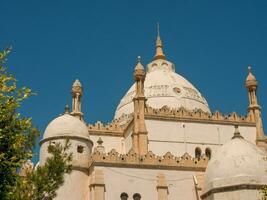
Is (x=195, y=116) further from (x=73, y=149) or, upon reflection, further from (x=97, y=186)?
(x=97, y=186)

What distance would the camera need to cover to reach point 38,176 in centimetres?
1898

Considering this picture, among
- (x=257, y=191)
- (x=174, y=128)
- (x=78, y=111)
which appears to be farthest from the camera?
(x=78, y=111)

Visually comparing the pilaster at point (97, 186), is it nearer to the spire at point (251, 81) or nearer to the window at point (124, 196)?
the window at point (124, 196)

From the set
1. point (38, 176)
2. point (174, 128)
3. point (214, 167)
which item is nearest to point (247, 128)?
point (174, 128)

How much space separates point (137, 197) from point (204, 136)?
1056 cm

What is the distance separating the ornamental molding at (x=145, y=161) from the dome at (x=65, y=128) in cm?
203

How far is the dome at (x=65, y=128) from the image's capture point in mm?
38906

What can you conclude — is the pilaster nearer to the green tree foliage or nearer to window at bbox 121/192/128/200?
window at bbox 121/192/128/200

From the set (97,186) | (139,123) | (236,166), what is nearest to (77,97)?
(139,123)

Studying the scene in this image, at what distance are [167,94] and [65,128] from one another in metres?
13.6

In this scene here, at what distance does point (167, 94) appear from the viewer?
49.7m

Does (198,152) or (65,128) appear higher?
(65,128)

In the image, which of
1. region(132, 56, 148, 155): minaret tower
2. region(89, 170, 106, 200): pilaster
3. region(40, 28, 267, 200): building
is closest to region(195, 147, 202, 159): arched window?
region(40, 28, 267, 200): building

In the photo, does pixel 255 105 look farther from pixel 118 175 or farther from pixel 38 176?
pixel 38 176
